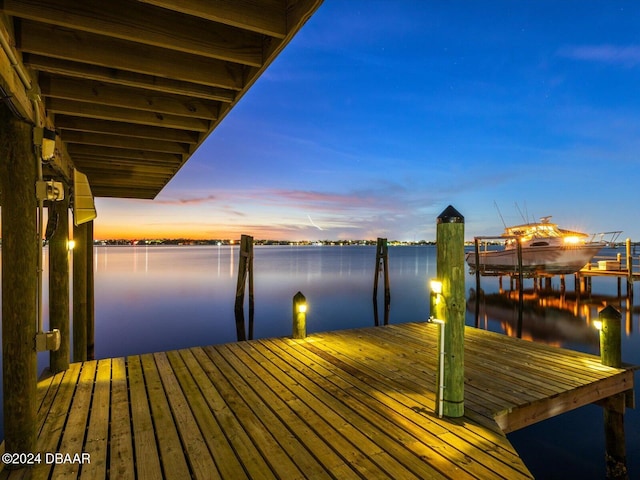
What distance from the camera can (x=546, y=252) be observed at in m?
25.0

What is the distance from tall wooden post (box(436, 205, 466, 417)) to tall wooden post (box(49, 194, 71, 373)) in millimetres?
5363

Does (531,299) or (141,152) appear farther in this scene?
(531,299)

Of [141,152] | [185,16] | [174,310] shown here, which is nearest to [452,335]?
[185,16]

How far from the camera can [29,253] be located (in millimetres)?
3104

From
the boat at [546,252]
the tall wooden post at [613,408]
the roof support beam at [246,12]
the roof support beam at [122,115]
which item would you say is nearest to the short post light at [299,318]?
the roof support beam at [122,115]

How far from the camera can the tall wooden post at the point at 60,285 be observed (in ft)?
17.6

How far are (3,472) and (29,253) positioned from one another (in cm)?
194

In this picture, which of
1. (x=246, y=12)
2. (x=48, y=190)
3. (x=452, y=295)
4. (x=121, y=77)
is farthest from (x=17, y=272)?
(x=452, y=295)

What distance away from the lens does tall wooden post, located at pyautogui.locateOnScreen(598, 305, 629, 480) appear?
5.41 meters

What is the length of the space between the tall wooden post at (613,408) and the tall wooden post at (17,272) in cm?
722

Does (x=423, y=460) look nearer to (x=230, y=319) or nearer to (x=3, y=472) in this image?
(x=3, y=472)

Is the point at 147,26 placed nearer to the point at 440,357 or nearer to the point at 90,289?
the point at 440,357

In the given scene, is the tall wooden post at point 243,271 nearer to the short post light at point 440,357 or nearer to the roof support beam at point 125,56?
the short post light at point 440,357

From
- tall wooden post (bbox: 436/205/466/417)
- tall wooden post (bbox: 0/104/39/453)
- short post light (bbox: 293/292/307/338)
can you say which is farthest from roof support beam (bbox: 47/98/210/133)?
short post light (bbox: 293/292/307/338)
